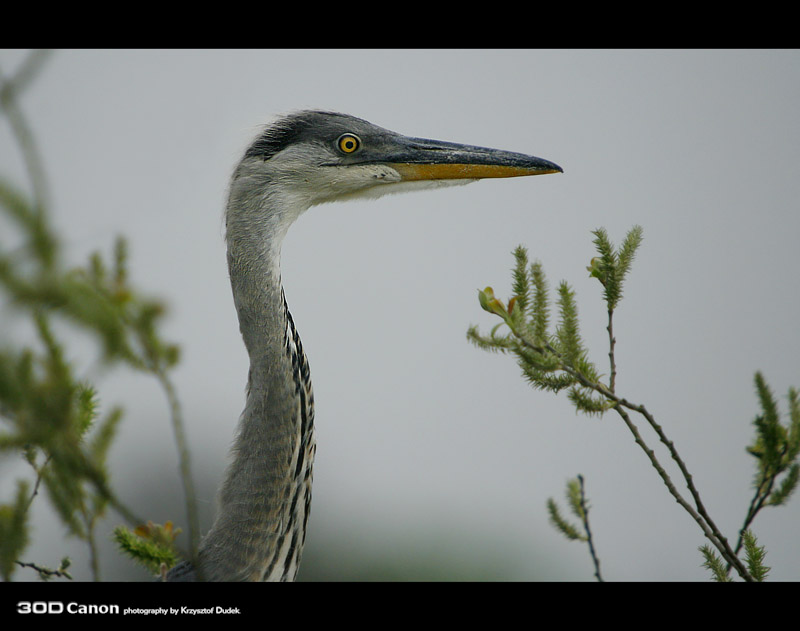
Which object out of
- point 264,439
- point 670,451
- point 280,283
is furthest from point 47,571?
point 670,451

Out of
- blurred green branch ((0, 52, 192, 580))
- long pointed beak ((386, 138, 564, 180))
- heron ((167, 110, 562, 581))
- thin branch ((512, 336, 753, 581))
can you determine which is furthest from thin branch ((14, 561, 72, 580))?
long pointed beak ((386, 138, 564, 180))

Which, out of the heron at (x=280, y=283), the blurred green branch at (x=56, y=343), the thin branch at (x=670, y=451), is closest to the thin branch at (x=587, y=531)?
the thin branch at (x=670, y=451)

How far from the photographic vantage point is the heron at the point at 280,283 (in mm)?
2697

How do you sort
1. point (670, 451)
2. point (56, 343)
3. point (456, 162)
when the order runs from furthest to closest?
point (456, 162) < point (670, 451) < point (56, 343)

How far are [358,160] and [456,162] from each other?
45 cm

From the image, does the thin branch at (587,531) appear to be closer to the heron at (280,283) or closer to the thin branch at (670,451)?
the thin branch at (670,451)

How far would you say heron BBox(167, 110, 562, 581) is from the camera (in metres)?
2.70

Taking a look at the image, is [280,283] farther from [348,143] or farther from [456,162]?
[456,162]

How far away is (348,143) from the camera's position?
130 inches

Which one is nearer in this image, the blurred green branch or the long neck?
the blurred green branch

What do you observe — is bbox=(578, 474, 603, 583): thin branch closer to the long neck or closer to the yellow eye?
the long neck
